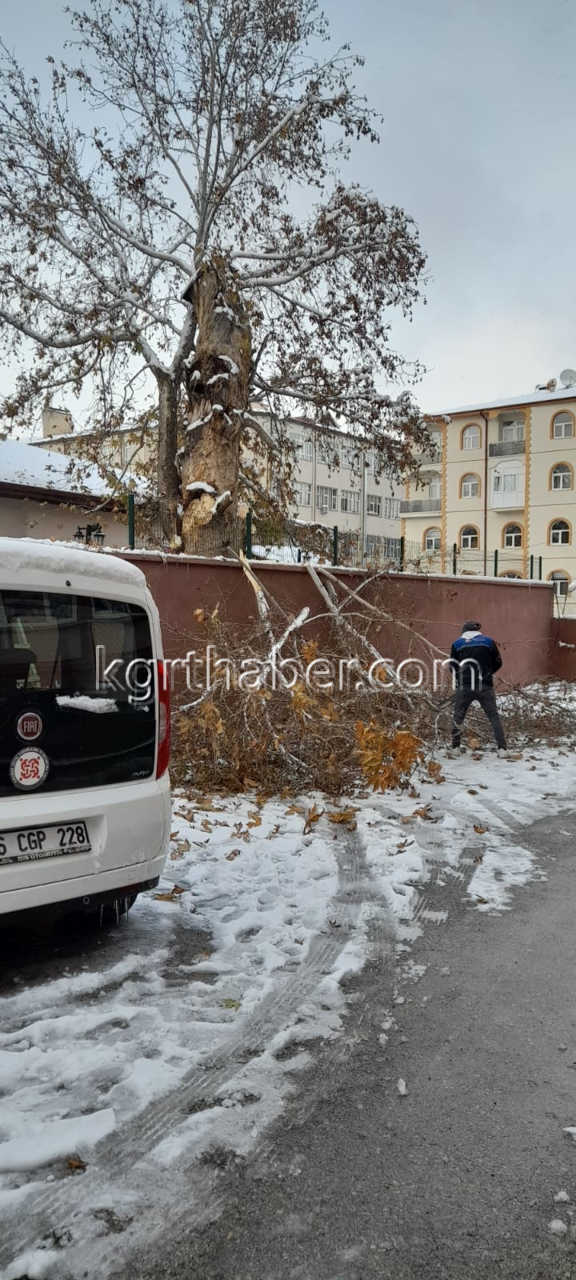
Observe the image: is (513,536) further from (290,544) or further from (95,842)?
(95,842)

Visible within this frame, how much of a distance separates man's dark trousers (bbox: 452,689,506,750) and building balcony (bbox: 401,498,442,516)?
166 feet

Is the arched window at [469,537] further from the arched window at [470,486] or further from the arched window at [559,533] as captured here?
the arched window at [559,533]

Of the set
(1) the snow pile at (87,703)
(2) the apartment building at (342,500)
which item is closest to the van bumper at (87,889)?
(1) the snow pile at (87,703)

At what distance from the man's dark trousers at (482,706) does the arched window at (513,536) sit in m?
46.8

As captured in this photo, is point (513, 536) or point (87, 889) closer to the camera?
point (87, 889)

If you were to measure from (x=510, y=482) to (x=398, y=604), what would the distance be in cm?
4464

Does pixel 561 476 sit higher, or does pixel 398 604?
pixel 561 476

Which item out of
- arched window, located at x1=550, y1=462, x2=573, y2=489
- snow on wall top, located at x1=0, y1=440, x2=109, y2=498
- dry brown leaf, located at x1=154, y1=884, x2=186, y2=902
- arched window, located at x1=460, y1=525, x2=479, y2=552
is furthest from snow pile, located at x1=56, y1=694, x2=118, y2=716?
arched window, located at x1=460, y1=525, x2=479, y2=552

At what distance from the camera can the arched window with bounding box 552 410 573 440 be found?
5478 cm

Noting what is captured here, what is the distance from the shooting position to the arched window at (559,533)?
5380 cm

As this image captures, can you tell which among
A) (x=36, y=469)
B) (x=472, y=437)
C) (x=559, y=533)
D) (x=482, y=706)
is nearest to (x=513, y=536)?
(x=559, y=533)

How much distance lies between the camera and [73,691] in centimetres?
427

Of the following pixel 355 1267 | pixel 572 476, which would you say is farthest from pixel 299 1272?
pixel 572 476

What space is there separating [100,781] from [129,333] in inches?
511
